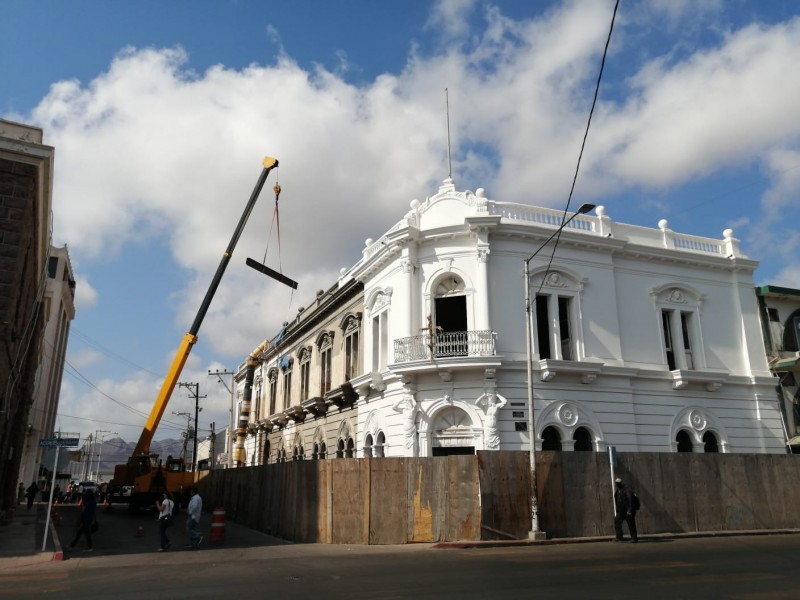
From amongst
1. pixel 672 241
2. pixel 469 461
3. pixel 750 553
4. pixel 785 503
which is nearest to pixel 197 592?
pixel 469 461

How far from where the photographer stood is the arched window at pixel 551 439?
75.5ft

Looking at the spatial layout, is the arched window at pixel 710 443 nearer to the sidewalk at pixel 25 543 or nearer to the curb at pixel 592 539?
the curb at pixel 592 539

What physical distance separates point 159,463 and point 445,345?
17.9m

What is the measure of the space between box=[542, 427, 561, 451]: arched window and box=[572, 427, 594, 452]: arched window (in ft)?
2.64

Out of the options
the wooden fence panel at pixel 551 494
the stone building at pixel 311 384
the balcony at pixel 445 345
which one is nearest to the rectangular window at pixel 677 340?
the balcony at pixel 445 345

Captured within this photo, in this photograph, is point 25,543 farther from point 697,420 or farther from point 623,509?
point 697,420

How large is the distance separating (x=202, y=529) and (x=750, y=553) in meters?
18.2

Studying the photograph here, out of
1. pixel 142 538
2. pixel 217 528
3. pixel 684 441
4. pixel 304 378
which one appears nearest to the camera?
pixel 217 528

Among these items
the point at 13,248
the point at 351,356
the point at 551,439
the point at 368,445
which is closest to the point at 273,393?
the point at 351,356

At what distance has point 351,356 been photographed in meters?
29.8

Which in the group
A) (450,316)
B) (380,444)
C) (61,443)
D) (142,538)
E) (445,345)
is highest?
(450,316)

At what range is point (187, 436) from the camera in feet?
250

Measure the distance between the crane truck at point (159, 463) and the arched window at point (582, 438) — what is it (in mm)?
17672

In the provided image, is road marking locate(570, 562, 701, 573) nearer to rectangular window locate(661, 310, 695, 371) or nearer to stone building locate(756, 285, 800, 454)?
rectangular window locate(661, 310, 695, 371)
